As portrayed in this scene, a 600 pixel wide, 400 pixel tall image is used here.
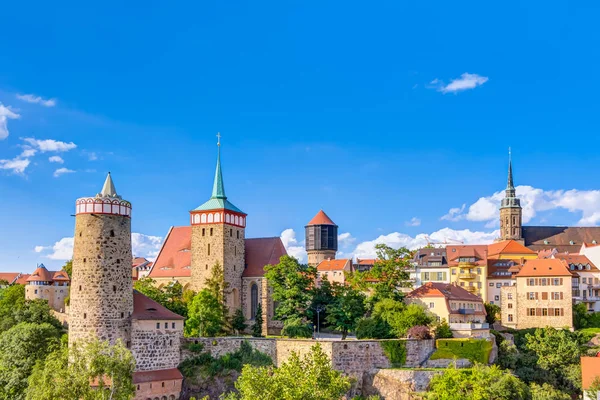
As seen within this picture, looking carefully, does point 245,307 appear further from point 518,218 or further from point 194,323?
point 518,218

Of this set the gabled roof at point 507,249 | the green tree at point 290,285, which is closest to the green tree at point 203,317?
the green tree at point 290,285

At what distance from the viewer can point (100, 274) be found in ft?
161

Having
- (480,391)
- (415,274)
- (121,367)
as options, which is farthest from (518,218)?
(121,367)

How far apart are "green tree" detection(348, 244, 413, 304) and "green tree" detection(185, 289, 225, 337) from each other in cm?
1329

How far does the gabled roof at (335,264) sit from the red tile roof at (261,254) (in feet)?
95.2

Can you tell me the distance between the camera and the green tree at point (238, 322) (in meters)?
63.2

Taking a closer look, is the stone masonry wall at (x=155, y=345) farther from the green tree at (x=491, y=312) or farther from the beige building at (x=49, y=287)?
the green tree at (x=491, y=312)

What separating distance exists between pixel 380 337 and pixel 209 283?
16501mm

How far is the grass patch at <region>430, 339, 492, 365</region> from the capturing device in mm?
52969

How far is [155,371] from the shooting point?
50.2 meters

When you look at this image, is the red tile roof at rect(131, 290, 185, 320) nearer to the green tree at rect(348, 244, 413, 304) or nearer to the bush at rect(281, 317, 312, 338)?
the bush at rect(281, 317, 312, 338)

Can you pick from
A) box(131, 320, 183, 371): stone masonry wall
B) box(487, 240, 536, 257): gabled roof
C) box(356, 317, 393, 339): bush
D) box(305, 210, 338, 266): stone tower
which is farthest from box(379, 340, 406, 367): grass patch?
box(305, 210, 338, 266): stone tower

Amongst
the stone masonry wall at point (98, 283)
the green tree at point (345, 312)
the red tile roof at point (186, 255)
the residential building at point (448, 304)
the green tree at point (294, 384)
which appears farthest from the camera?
the red tile roof at point (186, 255)

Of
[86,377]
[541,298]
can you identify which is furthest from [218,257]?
[541,298]
